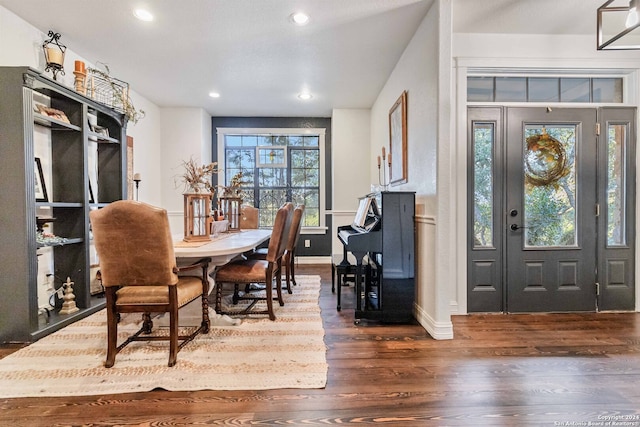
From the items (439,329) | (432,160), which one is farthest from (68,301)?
(432,160)

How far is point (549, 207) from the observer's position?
2949 millimetres

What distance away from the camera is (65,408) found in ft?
5.13

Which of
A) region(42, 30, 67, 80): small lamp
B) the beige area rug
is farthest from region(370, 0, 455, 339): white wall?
region(42, 30, 67, 80): small lamp

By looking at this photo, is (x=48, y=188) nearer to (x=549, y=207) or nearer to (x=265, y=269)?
(x=265, y=269)

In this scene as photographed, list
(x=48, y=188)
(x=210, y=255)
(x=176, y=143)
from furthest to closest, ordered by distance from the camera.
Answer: (x=176, y=143), (x=48, y=188), (x=210, y=255)

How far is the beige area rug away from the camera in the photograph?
1.74 meters

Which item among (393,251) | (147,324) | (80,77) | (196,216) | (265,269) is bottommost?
(147,324)

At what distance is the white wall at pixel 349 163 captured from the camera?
5.27 meters

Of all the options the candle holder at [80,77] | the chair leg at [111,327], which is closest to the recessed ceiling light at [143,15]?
the candle holder at [80,77]

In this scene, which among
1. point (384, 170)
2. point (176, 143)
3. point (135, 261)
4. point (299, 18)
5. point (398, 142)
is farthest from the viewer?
point (176, 143)

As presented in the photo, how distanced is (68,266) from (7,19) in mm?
2066

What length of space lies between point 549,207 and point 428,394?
89.4 inches

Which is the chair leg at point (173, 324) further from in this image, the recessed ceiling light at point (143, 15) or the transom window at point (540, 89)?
the transom window at point (540, 89)

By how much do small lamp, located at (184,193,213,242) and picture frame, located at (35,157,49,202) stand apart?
130 cm
